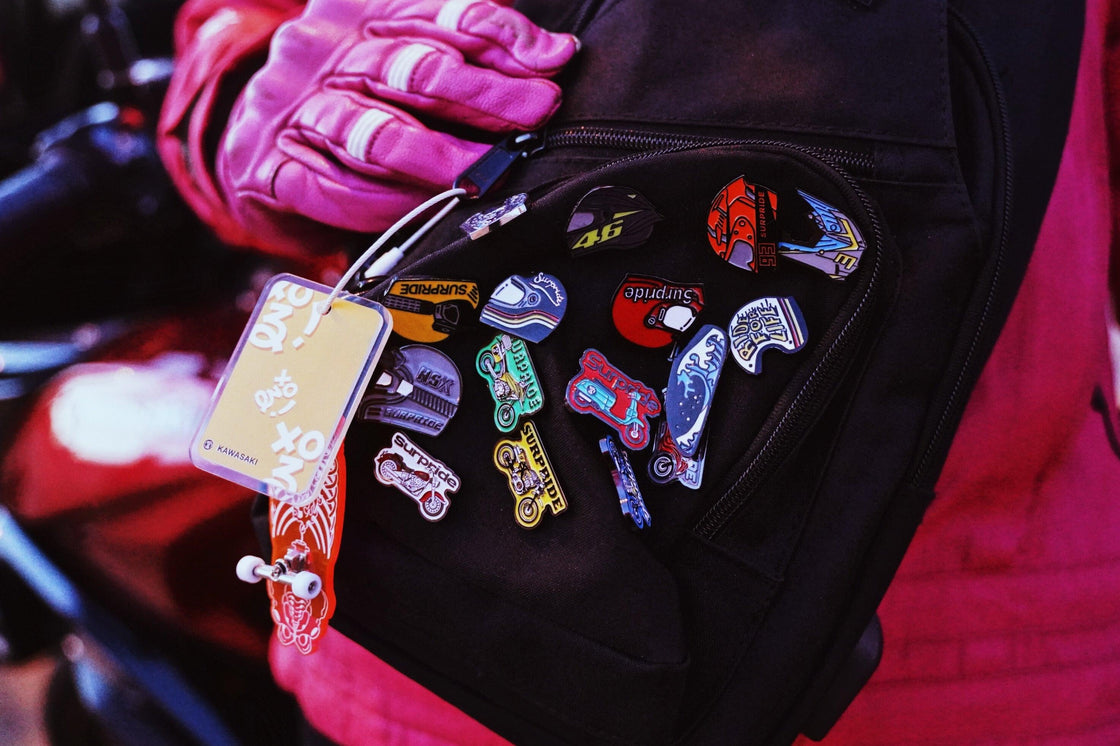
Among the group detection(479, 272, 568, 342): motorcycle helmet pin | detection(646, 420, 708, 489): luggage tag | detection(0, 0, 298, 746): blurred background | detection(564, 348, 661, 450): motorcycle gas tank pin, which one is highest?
detection(479, 272, 568, 342): motorcycle helmet pin

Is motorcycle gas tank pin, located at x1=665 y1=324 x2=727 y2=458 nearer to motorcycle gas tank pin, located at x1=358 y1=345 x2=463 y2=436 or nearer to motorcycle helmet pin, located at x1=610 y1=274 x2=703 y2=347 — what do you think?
motorcycle helmet pin, located at x1=610 y1=274 x2=703 y2=347

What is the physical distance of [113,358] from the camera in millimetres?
726

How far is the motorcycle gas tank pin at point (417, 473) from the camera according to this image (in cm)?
40

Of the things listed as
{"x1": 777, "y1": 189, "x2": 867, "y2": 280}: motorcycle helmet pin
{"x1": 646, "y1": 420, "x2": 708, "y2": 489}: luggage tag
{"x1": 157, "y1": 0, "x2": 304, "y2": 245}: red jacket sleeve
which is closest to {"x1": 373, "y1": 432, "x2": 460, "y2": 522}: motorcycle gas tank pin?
{"x1": 646, "y1": 420, "x2": 708, "y2": 489}: luggage tag

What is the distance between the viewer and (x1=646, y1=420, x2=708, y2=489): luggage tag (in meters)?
0.41

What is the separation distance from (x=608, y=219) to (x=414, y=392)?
14 cm

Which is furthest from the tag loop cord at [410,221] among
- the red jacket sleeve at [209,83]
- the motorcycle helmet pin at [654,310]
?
the red jacket sleeve at [209,83]

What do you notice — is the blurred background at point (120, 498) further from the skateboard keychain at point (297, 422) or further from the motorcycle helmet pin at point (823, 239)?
the motorcycle helmet pin at point (823, 239)

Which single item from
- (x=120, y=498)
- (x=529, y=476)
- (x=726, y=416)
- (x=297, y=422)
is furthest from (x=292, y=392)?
(x=120, y=498)

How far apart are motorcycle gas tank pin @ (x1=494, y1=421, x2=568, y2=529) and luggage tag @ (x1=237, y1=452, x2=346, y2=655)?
0.29 feet

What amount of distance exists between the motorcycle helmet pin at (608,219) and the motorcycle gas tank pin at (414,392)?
4.0 inches

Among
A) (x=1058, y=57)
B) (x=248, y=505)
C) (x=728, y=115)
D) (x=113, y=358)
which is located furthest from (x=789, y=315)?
(x=113, y=358)

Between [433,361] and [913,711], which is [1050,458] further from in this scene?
[433,361]

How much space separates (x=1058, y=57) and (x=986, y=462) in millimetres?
263
